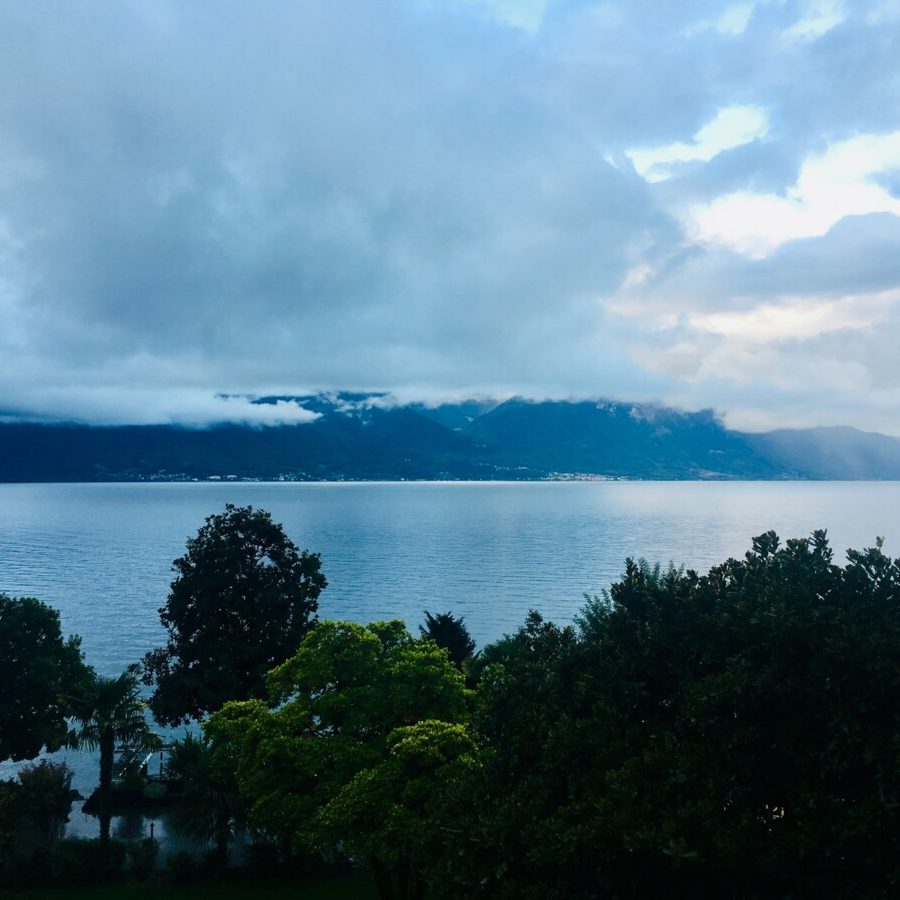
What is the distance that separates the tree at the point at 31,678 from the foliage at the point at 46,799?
2.29 meters

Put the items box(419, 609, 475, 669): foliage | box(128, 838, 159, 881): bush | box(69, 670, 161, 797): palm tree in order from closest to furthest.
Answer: box(128, 838, 159, 881): bush, box(69, 670, 161, 797): palm tree, box(419, 609, 475, 669): foliage

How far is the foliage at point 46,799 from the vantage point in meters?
31.2

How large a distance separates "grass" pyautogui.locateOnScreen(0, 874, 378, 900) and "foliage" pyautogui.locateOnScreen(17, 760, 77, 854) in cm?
259

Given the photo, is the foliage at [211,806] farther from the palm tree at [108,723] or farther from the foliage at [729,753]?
the foliage at [729,753]

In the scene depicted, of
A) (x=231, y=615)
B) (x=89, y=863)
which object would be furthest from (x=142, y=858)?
(x=231, y=615)

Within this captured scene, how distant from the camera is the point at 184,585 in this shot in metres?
43.3

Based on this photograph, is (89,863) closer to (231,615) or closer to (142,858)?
(142,858)

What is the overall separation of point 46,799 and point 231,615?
1316 cm

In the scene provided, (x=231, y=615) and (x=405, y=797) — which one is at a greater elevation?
(x=231, y=615)

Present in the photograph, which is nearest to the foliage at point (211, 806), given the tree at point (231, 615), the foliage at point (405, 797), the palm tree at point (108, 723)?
the palm tree at point (108, 723)

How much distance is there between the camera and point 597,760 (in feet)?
50.2

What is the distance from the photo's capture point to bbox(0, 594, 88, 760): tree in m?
37.5

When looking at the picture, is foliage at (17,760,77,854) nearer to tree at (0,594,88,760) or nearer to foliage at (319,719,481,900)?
tree at (0,594,88,760)

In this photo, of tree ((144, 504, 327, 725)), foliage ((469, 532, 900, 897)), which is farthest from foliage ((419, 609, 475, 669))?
foliage ((469, 532, 900, 897))
